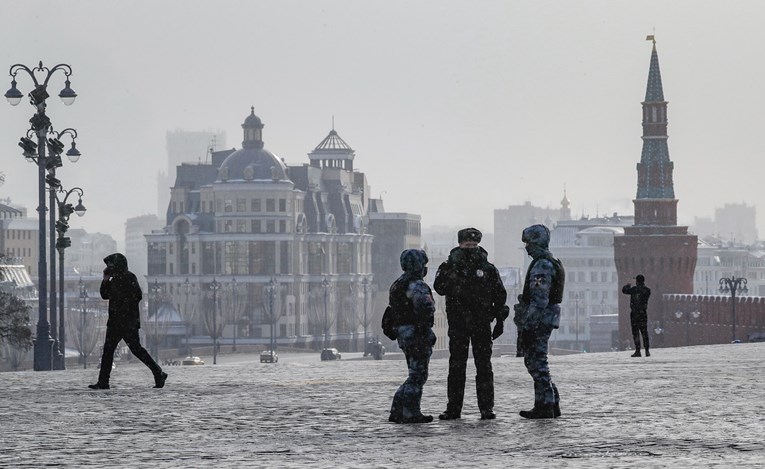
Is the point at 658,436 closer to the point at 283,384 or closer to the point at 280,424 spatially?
the point at 280,424

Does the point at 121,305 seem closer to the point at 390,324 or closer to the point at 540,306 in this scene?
the point at 390,324

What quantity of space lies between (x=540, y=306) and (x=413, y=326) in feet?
4.26

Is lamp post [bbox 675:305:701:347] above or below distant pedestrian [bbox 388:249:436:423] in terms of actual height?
above

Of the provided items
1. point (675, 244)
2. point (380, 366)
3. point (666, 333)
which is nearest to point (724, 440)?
point (380, 366)

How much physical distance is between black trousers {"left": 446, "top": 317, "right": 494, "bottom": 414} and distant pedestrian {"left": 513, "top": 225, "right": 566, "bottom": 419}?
0.46m

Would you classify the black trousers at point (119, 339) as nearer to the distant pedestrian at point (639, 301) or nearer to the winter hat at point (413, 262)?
the winter hat at point (413, 262)

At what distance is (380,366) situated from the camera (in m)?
38.6

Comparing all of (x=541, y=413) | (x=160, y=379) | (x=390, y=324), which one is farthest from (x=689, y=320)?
(x=390, y=324)

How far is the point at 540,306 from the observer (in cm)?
2064

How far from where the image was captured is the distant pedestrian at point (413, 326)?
798 inches

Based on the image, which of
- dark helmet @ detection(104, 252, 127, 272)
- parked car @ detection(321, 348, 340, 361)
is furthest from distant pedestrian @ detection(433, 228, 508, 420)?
parked car @ detection(321, 348, 340, 361)

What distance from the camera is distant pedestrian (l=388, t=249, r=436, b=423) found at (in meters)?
20.3

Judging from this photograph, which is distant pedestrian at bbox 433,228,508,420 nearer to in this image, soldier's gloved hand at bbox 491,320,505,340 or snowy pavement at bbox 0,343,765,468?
soldier's gloved hand at bbox 491,320,505,340

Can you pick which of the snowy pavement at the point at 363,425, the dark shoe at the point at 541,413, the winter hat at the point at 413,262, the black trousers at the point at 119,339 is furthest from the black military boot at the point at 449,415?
the black trousers at the point at 119,339
